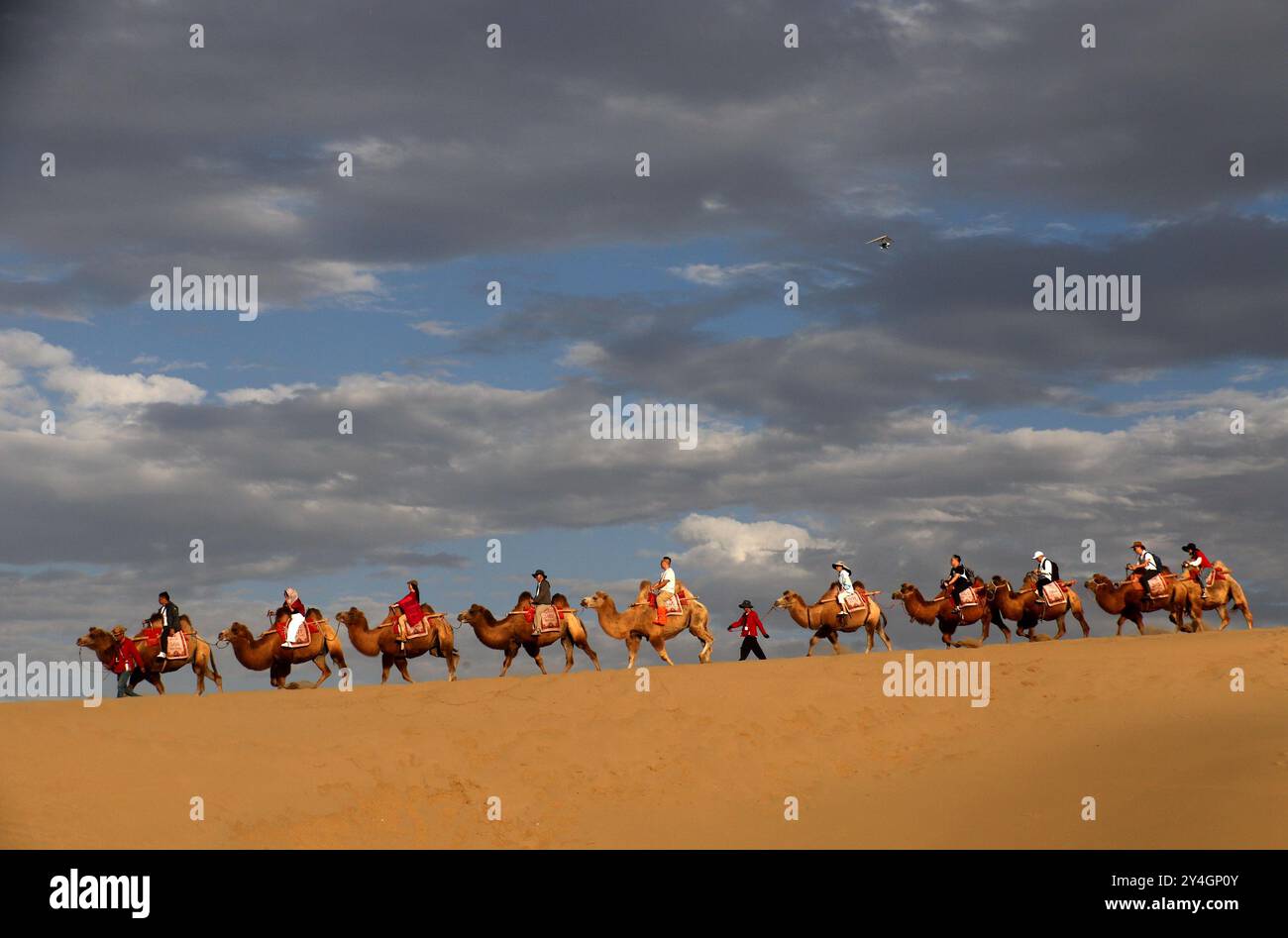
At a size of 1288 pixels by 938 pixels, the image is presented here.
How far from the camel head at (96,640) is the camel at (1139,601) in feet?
77.8

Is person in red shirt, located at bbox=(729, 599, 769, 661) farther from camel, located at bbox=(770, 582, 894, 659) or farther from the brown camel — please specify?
the brown camel

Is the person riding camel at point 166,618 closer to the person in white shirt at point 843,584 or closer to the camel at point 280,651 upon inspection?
the camel at point 280,651

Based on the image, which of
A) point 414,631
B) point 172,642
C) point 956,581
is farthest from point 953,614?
point 172,642

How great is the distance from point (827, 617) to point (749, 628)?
229cm

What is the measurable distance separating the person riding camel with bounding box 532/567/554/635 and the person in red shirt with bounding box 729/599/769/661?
4423mm

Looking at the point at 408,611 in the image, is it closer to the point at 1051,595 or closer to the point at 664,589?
the point at 664,589

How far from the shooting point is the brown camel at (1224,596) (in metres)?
33.1

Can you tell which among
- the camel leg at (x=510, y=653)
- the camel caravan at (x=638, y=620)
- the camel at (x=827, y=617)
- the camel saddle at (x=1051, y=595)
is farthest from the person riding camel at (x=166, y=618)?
the camel saddle at (x=1051, y=595)
